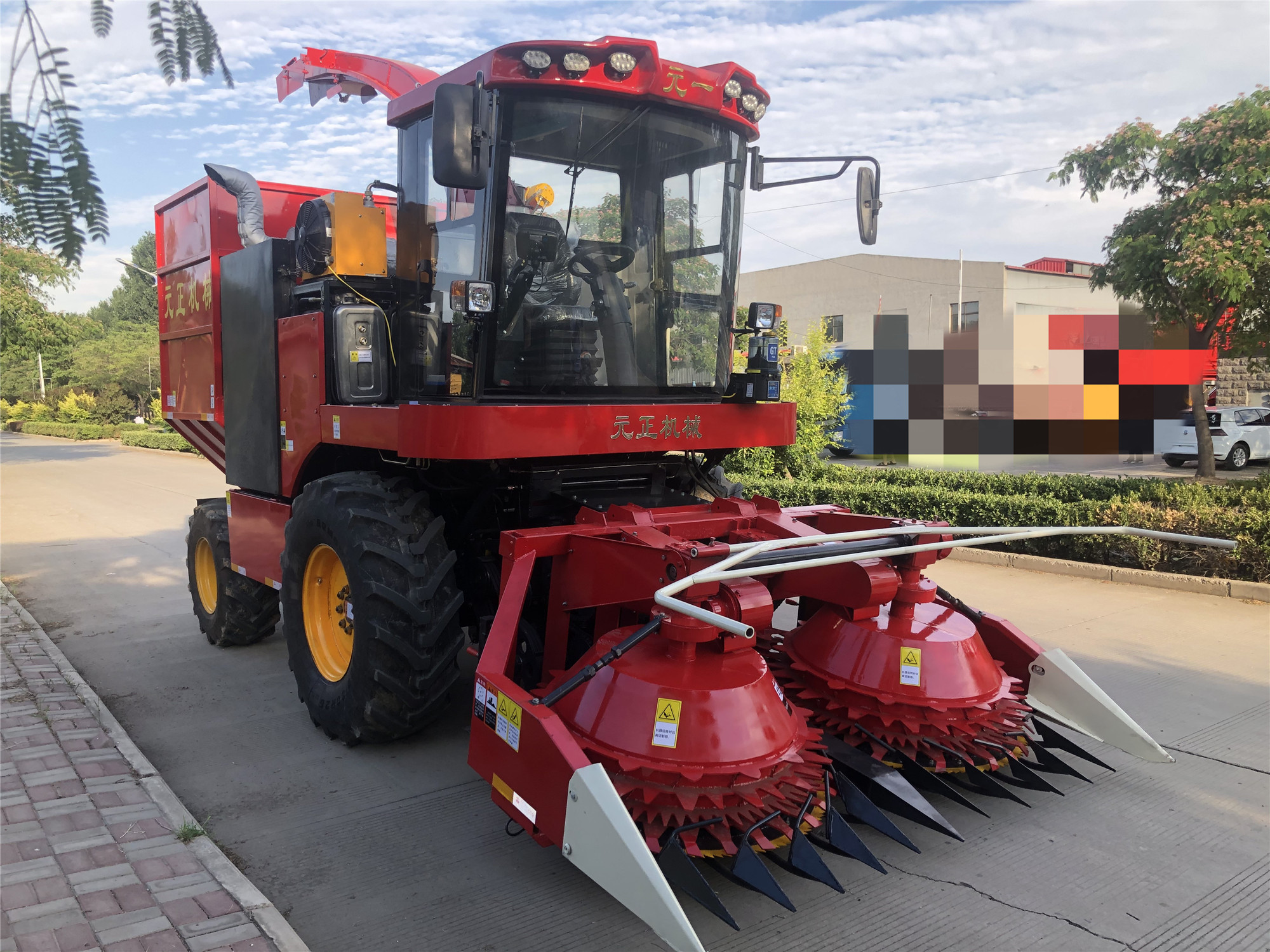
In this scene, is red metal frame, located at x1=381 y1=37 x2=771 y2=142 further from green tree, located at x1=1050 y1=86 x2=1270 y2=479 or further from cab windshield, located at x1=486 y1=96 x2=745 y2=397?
green tree, located at x1=1050 y1=86 x2=1270 y2=479

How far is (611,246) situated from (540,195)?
1.34 ft

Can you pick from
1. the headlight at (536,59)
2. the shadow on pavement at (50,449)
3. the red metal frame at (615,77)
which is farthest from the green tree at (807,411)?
A: the shadow on pavement at (50,449)

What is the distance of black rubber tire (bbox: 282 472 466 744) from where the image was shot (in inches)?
143

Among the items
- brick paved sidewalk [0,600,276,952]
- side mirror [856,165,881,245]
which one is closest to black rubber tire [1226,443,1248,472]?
side mirror [856,165,881,245]

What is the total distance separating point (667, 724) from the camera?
2.76 metres

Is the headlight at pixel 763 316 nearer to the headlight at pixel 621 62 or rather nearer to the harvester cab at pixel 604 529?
the harvester cab at pixel 604 529

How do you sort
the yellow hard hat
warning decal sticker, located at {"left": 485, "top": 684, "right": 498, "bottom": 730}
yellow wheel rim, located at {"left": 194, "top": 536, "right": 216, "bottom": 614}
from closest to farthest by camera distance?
warning decal sticker, located at {"left": 485, "top": 684, "right": 498, "bottom": 730}
the yellow hard hat
yellow wheel rim, located at {"left": 194, "top": 536, "right": 216, "bottom": 614}

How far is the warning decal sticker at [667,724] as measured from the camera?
2740 mm

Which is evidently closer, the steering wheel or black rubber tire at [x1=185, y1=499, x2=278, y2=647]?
the steering wheel

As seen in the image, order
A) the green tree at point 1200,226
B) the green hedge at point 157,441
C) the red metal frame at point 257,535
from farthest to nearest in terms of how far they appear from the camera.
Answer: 1. the green hedge at point 157,441
2. the green tree at point 1200,226
3. the red metal frame at point 257,535

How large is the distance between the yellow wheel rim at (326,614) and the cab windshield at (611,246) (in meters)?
1.39

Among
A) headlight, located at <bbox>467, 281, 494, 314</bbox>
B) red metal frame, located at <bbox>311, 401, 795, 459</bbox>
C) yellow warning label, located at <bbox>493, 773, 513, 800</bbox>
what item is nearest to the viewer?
yellow warning label, located at <bbox>493, 773, 513, 800</bbox>

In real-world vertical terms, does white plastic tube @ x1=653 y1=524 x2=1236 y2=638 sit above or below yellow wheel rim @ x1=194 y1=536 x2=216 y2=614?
above

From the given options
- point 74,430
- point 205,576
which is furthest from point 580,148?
point 74,430
